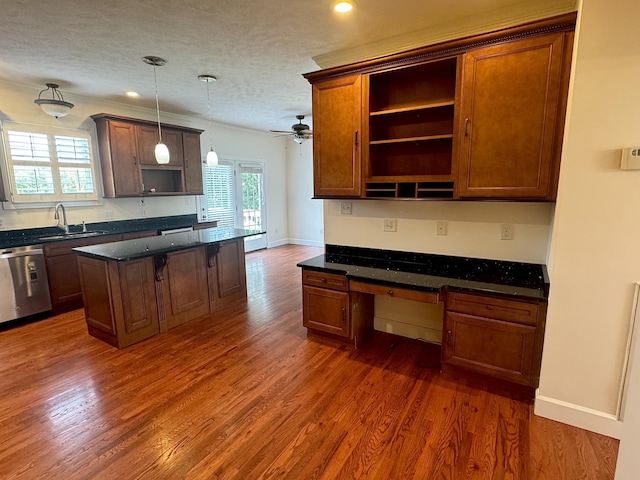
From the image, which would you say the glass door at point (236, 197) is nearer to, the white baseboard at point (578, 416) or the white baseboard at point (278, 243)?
the white baseboard at point (278, 243)

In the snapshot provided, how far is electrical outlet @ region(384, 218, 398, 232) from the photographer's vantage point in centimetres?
307

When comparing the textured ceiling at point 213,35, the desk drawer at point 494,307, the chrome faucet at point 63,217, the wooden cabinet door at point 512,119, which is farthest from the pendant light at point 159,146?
the desk drawer at point 494,307

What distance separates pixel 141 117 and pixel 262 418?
190 inches

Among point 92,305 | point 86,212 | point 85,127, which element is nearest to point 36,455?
point 92,305

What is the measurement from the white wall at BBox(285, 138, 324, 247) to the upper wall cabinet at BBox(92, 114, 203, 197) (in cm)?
274

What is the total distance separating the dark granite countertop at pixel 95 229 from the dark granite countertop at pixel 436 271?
309cm

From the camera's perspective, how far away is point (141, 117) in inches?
200

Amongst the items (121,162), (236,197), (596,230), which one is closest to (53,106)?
(121,162)

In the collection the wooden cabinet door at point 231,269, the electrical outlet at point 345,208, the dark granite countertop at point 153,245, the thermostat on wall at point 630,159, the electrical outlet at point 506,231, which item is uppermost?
the thermostat on wall at point 630,159

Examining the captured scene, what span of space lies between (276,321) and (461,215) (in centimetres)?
218

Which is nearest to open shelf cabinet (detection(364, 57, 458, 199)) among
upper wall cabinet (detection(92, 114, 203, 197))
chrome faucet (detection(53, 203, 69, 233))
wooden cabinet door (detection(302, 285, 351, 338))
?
wooden cabinet door (detection(302, 285, 351, 338))

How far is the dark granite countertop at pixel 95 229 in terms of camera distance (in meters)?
A: 3.83

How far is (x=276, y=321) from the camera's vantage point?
3664mm

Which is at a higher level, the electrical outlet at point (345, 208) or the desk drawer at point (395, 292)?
the electrical outlet at point (345, 208)
